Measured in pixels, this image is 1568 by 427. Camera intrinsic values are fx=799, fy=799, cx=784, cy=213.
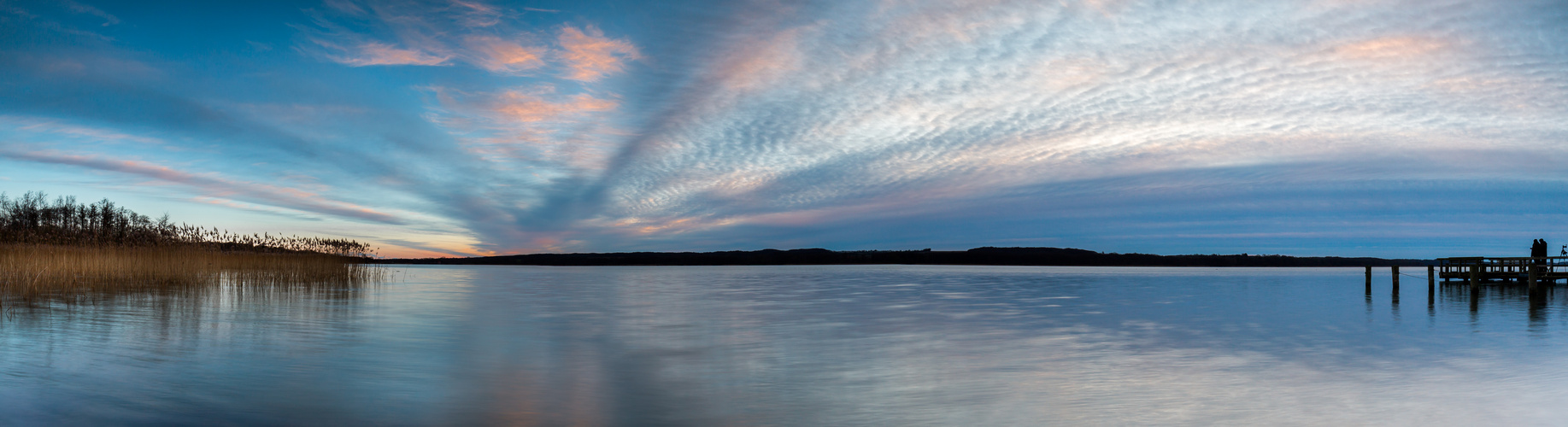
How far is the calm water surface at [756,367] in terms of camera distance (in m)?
6.95

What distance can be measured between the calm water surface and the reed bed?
130 inches

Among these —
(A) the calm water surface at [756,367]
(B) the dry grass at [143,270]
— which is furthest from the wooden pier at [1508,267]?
(B) the dry grass at [143,270]

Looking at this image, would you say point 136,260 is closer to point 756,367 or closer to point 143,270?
point 143,270

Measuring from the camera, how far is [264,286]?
21.9 metres

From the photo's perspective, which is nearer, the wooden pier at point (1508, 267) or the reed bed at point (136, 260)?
the reed bed at point (136, 260)

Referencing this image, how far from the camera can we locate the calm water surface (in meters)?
6.95

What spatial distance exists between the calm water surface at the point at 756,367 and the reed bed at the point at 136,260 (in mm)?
3305

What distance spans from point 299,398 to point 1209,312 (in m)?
18.4

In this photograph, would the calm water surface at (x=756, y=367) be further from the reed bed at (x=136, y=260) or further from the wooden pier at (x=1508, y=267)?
the wooden pier at (x=1508, y=267)

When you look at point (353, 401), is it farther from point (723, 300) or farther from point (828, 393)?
point (723, 300)

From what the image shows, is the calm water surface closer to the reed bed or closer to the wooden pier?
the reed bed

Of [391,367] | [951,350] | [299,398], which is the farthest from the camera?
[951,350]

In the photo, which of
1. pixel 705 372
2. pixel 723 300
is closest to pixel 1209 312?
pixel 723 300

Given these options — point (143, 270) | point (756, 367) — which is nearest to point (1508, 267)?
point (756, 367)
